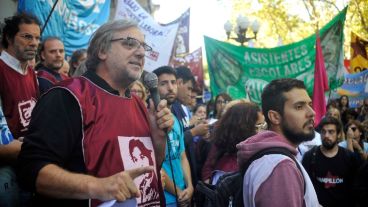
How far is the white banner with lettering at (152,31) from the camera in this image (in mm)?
7555

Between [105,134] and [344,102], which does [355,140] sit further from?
[105,134]

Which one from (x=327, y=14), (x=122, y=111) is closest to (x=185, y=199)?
(x=122, y=111)

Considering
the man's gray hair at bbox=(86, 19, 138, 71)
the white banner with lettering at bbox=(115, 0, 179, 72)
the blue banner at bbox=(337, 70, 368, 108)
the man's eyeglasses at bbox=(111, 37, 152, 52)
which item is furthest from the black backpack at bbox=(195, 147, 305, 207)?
the blue banner at bbox=(337, 70, 368, 108)

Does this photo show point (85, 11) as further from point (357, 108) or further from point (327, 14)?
point (327, 14)

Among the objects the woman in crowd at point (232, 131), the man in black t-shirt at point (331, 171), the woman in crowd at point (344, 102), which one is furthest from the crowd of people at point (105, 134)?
the woman in crowd at point (344, 102)

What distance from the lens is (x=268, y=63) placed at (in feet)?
30.5

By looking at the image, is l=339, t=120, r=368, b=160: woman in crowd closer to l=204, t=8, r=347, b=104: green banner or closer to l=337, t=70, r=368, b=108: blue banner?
l=204, t=8, r=347, b=104: green banner

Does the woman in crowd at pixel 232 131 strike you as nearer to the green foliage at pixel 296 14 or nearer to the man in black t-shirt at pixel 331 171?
the man in black t-shirt at pixel 331 171

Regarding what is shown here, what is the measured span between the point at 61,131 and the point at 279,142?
1409mm

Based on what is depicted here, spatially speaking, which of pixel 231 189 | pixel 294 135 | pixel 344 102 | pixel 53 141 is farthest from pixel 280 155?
pixel 344 102

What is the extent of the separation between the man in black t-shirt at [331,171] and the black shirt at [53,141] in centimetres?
431

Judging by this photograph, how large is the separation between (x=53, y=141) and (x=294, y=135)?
Result: 1698 millimetres

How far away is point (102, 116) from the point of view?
2.36 metres

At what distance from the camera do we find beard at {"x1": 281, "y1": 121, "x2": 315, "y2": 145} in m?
3.21
